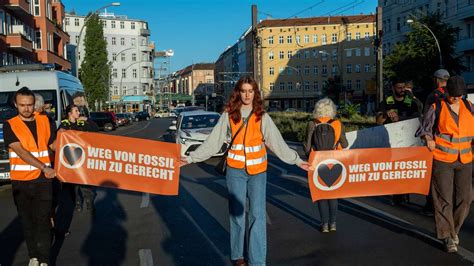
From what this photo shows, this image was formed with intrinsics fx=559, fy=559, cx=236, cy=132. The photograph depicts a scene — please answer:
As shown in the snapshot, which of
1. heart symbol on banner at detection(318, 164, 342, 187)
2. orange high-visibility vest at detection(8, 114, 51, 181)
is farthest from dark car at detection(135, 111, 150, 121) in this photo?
orange high-visibility vest at detection(8, 114, 51, 181)

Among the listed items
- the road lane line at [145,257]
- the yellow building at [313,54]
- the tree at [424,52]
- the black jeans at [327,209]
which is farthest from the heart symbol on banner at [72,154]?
the yellow building at [313,54]

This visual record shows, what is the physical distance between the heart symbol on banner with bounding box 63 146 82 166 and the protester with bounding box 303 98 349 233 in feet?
9.49

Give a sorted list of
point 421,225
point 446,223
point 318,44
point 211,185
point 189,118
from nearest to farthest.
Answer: point 446,223 → point 421,225 → point 211,185 → point 189,118 → point 318,44

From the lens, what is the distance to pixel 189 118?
19.1 meters

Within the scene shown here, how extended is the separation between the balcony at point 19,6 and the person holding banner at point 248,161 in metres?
37.8

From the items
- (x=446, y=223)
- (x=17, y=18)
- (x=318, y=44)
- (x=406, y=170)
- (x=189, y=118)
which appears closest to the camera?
(x=446, y=223)

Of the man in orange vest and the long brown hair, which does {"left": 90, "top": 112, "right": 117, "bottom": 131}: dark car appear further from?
the long brown hair

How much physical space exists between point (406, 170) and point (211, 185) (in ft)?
20.6

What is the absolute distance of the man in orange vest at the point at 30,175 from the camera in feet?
18.4

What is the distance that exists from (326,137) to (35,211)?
3685 millimetres

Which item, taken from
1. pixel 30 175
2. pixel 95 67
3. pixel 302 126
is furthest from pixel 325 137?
pixel 95 67

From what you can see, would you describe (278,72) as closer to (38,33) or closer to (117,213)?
(38,33)

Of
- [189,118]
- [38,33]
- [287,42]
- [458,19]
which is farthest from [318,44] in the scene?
[189,118]

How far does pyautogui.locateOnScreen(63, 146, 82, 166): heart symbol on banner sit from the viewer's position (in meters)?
6.66
